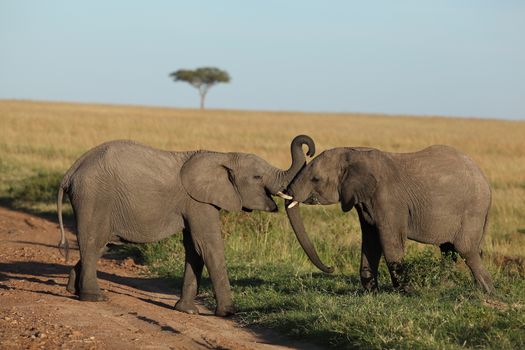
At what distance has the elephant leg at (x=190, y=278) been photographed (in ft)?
29.3

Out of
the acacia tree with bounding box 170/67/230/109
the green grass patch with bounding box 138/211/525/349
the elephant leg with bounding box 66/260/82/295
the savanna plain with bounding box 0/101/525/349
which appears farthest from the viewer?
the acacia tree with bounding box 170/67/230/109

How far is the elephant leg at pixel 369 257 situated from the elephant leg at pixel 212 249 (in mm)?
1415

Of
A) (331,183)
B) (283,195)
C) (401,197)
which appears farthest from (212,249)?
(401,197)

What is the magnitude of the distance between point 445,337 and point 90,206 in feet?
11.9

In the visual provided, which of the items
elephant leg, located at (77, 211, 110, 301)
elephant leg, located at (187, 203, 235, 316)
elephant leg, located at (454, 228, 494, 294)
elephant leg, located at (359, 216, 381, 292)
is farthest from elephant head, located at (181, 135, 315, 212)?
elephant leg, located at (454, 228, 494, 294)

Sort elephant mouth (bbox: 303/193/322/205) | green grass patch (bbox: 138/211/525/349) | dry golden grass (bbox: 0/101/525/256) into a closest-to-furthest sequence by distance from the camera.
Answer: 1. green grass patch (bbox: 138/211/525/349)
2. elephant mouth (bbox: 303/193/322/205)
3. dry golden grass (bbox: 0/101/525/256)

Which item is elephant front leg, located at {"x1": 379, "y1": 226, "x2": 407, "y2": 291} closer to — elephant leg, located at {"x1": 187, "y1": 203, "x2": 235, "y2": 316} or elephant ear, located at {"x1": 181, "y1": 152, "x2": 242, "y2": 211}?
elephant ear, located at {"x1": 181, "y1": 152, "x2": 242, "y2": 211}

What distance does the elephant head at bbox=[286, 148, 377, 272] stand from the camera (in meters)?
9.33

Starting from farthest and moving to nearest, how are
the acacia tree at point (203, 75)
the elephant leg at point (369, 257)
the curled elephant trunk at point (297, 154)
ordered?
the acacia tree at point (203, 75), the elephant leg at point (369, 257), the curled elephant trunk at point (297, 154)

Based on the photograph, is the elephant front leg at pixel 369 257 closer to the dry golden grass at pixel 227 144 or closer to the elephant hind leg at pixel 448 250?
the elephant hind leg at pixel 448 250

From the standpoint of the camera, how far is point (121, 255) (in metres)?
12.9

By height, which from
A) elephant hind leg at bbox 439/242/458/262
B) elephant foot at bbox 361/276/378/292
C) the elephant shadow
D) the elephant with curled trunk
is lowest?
the elephant shadow

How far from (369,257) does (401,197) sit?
68cm

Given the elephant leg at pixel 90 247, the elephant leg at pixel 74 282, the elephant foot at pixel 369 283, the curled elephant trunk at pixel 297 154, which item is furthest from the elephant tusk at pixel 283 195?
the elephant leg at pixel 74 282
